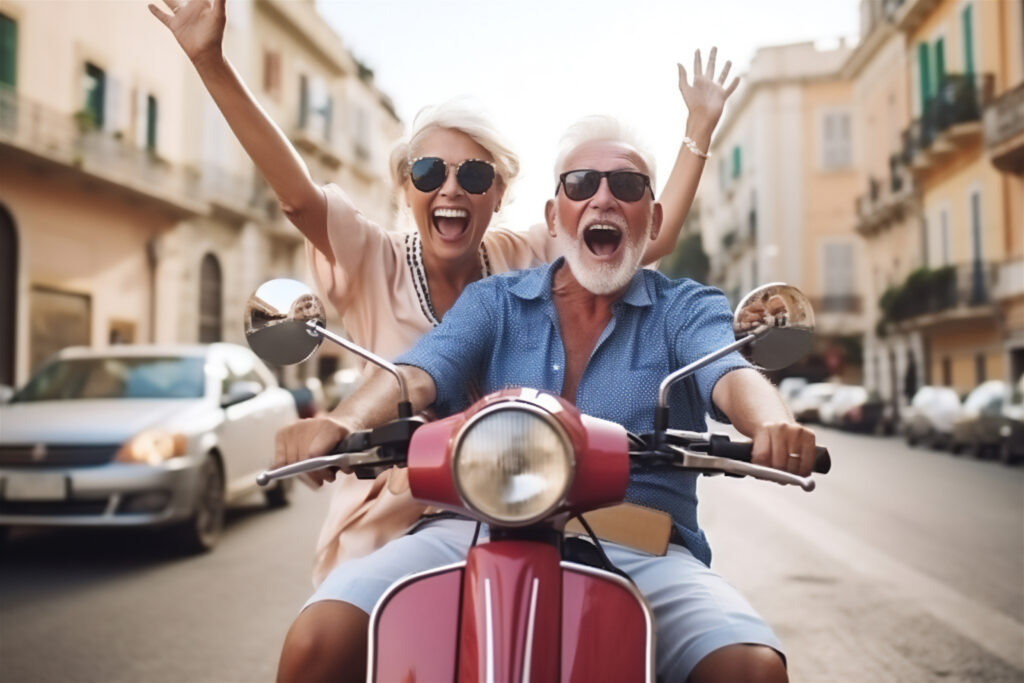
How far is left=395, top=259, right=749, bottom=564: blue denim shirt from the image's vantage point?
2.48 m

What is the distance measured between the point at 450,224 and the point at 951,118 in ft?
90.7

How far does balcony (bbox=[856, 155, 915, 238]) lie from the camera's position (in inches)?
1328

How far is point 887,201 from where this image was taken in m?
35.1

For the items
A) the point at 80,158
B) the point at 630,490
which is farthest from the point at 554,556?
the point at 80,158

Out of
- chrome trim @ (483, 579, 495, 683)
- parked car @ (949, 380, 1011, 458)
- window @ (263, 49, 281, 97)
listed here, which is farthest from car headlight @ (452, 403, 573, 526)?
window @ (263, 49, 281, 97)

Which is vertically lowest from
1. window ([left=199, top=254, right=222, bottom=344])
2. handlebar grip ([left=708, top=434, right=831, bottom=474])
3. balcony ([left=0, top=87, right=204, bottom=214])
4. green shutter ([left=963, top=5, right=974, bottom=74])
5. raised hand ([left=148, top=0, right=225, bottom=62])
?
handlebar grip ([left=708, top=434, right=831, bottom=474])

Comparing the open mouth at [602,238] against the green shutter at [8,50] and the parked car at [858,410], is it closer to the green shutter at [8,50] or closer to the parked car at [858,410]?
the green shutter at [8,50]

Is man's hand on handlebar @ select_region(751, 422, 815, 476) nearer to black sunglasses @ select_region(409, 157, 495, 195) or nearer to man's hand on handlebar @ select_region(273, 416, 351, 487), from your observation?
man's hand on handlebar @ select_region(273, 416, 351, 487)

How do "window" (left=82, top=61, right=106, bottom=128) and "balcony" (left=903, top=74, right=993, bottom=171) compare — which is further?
"balcony" (left=903, top=74, right=993, bottom=171)

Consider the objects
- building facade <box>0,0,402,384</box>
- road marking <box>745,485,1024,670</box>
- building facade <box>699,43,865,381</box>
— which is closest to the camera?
road marking <box>745,485,1024,670</box>

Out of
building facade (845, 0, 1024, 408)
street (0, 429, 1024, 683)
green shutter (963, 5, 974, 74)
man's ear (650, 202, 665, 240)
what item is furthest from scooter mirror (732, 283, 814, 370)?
green shutter (963, 5, 974, 74)

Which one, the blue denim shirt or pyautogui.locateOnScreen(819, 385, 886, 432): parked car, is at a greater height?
the blue denim shirt

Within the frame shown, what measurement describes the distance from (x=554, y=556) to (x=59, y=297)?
20.3 m

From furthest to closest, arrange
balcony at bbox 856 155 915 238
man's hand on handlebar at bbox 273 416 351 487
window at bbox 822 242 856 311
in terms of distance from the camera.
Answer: window at bbox 822 242 856 311 < balcony at bbox 856 155 915 238 < man's hand on handlebar at bbox 273 416 351 487
